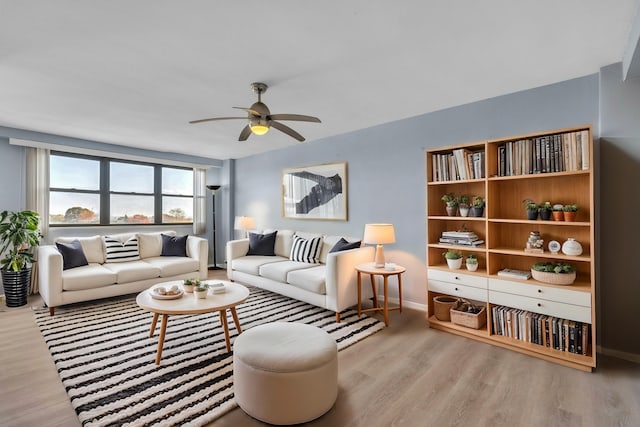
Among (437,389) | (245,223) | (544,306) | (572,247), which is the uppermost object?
(245,223)

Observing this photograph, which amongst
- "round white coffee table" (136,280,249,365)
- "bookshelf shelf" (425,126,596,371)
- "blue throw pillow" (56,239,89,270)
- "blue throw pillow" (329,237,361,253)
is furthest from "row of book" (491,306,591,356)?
"blue throw pillow" (56,239,89,270)

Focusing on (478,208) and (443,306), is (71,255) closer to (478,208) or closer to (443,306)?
(443,306)


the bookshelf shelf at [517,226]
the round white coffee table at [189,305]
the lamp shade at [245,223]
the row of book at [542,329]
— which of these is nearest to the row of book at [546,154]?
the bookshelf shelf at [517,226]

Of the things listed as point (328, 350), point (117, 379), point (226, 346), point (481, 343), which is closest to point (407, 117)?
point (481, 343)

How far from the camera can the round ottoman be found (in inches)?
67.7

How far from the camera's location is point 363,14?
1784 millimetres

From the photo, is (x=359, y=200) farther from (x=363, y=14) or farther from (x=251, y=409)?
A: (x=251, y=409)

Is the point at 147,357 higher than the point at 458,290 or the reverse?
the reverse

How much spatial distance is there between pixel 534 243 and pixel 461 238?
59 centimetres

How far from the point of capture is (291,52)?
219 cm

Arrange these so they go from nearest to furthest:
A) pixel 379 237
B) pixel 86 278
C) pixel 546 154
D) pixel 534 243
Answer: pixel 546 154
pixel 534 243
pixel 379 237
pixel 86 278

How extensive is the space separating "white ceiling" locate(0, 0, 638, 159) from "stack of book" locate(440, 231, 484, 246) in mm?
1354

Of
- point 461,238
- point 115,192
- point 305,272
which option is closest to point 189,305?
point 305,272

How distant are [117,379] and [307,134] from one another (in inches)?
137
